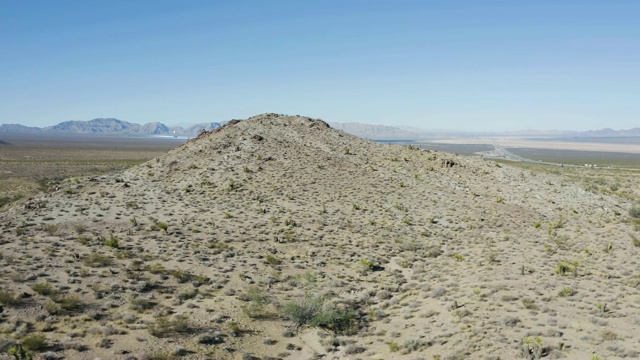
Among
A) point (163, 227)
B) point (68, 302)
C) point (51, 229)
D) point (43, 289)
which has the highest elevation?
point (51, 229)

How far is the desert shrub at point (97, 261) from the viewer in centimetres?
1931

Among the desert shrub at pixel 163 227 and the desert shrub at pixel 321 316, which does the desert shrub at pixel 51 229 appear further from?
the desert shrub at pixel 321 316

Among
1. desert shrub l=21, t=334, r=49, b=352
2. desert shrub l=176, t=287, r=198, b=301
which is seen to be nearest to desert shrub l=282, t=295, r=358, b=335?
desert shrub l=176, t=287, r=198, b=301

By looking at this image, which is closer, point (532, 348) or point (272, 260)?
point (532, 348)

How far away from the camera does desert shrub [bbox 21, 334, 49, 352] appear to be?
12500mm

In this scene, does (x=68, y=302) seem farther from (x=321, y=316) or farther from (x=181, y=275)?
(x=321, y=316)

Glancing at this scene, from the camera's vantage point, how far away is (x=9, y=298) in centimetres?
1480

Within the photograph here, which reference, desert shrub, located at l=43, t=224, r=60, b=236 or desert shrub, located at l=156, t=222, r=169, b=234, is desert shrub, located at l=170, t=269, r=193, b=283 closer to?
desert shrub, located at l=156, t=222, r=169, b=234

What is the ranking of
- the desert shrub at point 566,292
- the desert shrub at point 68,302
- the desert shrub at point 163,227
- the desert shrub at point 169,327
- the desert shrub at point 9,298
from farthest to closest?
1. the desert shrub at point 163,227
2. the desert shrub at point 566,292
3. the desert shrub at point 68,302
4. the desert shrub at point 9,298
5. the desert shrub at point 169,327

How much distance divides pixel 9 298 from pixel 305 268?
13412 mm

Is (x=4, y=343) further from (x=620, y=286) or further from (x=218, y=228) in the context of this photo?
(x=620, y=286)

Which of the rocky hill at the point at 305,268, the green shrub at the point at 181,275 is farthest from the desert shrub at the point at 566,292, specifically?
the green shrub at the point at 181,275

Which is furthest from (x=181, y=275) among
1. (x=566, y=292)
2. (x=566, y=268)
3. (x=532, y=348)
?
(x=566, y=268)

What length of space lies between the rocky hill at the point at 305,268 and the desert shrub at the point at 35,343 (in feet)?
0.18
